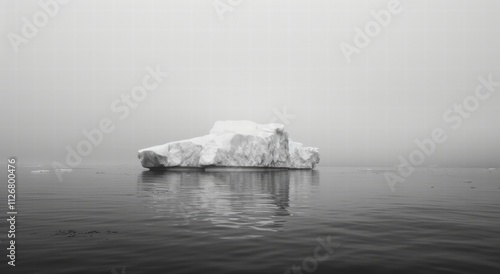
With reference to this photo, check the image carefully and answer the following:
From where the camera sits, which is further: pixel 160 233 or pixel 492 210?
pixel 492 210

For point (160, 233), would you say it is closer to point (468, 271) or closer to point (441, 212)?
point (468, 271)

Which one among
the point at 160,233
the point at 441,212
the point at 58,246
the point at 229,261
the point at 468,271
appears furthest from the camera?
the point at 441,212

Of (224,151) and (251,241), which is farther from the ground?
(224,151)

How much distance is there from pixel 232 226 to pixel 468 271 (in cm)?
624

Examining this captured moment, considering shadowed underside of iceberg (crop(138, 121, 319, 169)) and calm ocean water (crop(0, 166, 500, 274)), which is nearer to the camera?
calm ocean water (crop(0, 166, 500, 274))

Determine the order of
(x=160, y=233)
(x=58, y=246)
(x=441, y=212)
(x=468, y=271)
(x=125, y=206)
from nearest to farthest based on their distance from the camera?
(x=468, y=271)
(x=58, y=246)
(x=160, y=233)
(x=441, y=212)
(x=125, y=206)

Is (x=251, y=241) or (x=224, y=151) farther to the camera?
(x=224, y=151)

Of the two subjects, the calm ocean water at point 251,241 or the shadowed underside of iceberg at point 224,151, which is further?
the shadowed underside of iceberg at point 224,151

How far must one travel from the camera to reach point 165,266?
5926mm

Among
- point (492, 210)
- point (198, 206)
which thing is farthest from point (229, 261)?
point (492, 210)

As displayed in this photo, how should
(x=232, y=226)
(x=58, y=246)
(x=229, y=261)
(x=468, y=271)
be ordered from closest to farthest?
(x=468, y=271) → (x=229, y=261) → (x=58, y=246) → (x=232, y=226)

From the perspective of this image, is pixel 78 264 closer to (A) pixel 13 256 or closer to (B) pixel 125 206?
(A) pixel 13 256

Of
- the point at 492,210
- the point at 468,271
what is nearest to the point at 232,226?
the point at 468,271

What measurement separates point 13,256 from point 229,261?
14.8 ft
